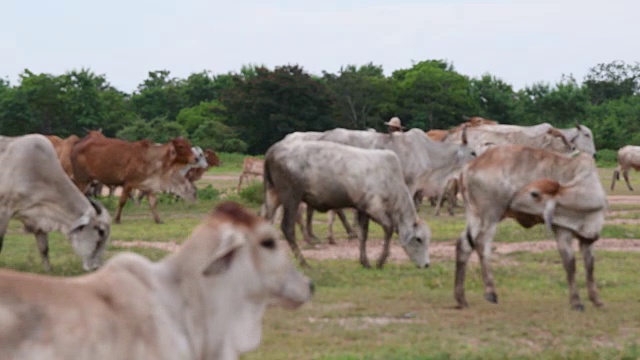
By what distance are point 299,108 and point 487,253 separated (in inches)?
1497

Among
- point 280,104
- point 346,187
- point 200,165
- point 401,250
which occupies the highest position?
point 346,187

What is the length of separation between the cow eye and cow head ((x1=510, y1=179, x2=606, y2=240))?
16.2 ft

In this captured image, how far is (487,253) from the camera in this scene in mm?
9719

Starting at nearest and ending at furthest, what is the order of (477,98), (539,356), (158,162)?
(539,356), (158,162), (477,98)

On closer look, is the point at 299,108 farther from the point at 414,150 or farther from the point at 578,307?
the point at 578,307

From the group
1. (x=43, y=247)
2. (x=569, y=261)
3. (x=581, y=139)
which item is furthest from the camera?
(x=581, y=139)

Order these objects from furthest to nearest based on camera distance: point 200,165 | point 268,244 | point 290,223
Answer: point 200,165 → point 290,223 → point 268,244

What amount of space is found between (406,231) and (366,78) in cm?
4294

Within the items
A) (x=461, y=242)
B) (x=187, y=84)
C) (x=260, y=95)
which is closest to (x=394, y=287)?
(x=461, y=242)

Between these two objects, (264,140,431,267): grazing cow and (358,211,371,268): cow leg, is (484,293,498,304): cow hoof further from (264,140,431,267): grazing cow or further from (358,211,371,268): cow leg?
(358,211,371,268): cow leg

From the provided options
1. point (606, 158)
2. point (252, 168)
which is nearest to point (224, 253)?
point (252, 168)

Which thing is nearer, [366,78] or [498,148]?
[498,148]

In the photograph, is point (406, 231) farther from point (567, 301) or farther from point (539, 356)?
point (539, 356)

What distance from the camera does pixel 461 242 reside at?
9.76 meters
